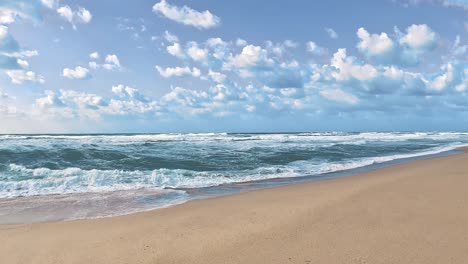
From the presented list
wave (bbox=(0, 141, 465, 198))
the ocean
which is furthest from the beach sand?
wave (bbox=(0, 141, 465, 198))

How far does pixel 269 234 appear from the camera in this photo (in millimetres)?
4371

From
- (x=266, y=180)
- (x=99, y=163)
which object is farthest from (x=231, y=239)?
(x=99, y=163)

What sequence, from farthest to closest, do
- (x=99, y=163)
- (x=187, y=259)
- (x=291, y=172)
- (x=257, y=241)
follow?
1. (x=99, y=163)
2. (x=291, y=172)
3. (x=257, y=241)
4. (x=187, y=259)

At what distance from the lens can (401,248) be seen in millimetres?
3709

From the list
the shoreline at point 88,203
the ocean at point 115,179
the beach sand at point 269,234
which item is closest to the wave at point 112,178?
the ocean at point 115,179

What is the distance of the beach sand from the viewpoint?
12.0 ft

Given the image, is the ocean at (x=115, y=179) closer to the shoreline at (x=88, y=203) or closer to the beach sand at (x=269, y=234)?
the shoreline at (x=88, y=203)

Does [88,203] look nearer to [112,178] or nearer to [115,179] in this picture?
[115,179]

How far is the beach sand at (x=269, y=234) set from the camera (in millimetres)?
3662

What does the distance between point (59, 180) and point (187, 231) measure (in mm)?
7360

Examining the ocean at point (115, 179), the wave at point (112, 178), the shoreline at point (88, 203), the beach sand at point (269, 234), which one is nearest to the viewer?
the beach sand at point (269, 234)

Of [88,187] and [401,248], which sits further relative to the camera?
[88,187]

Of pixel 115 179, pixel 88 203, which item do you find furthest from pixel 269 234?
pixel 115 179

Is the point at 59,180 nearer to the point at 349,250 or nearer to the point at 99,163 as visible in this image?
the point at 99,163
